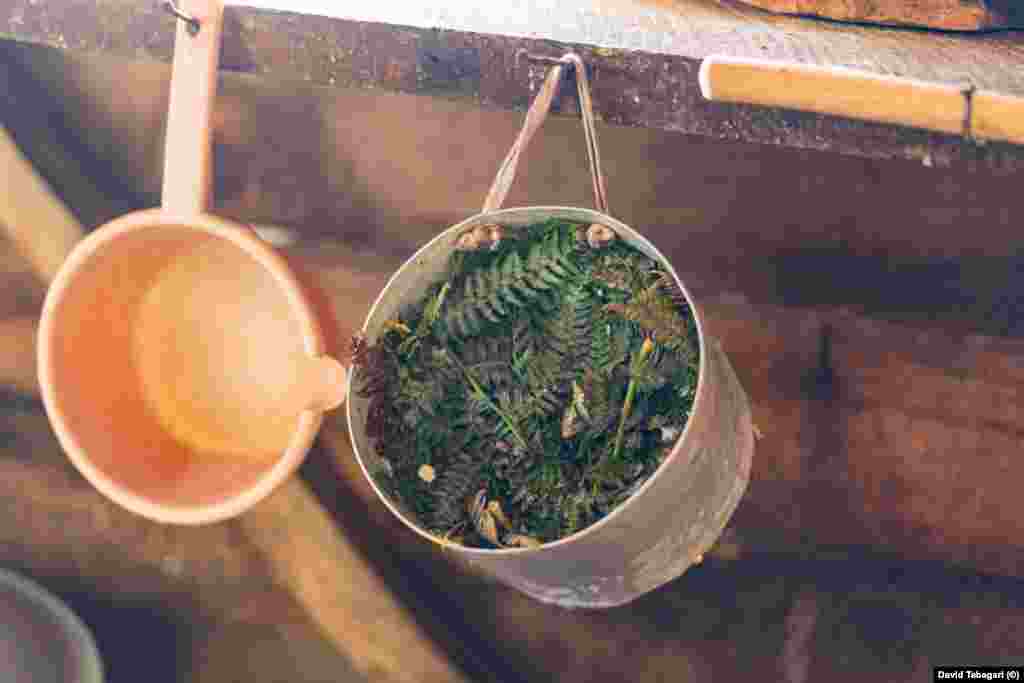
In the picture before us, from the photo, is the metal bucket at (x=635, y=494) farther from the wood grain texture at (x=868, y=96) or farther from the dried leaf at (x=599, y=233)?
the wood grain texture at (x=868, y=96)

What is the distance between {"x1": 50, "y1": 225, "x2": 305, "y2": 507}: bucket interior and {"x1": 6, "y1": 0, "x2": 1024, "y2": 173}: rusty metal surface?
316mm

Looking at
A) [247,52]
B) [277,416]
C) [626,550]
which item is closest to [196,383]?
[277,416]

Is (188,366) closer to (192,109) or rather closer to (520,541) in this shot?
(192,109)

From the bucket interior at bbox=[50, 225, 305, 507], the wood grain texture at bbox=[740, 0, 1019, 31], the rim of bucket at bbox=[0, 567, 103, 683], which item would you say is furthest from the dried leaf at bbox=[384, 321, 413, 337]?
the rim of bucket at bbox=[0, 567, 103, 683]

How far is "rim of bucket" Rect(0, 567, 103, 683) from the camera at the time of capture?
178 centimetres

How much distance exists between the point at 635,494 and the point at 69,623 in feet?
4.10

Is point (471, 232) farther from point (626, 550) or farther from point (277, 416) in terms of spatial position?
point (277, 416)

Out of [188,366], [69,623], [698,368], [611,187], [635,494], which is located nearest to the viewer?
[635,494]

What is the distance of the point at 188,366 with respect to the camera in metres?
1.60

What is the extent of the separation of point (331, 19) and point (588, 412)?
22.9 inches

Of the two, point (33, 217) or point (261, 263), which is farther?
point (33, 217)

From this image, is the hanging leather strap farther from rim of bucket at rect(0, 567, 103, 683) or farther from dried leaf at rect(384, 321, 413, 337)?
rim of bucket at rect(0, 567, 103, 683)

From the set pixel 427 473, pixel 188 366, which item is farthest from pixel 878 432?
pixel 188 366

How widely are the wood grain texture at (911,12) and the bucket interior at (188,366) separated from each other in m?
0.86
